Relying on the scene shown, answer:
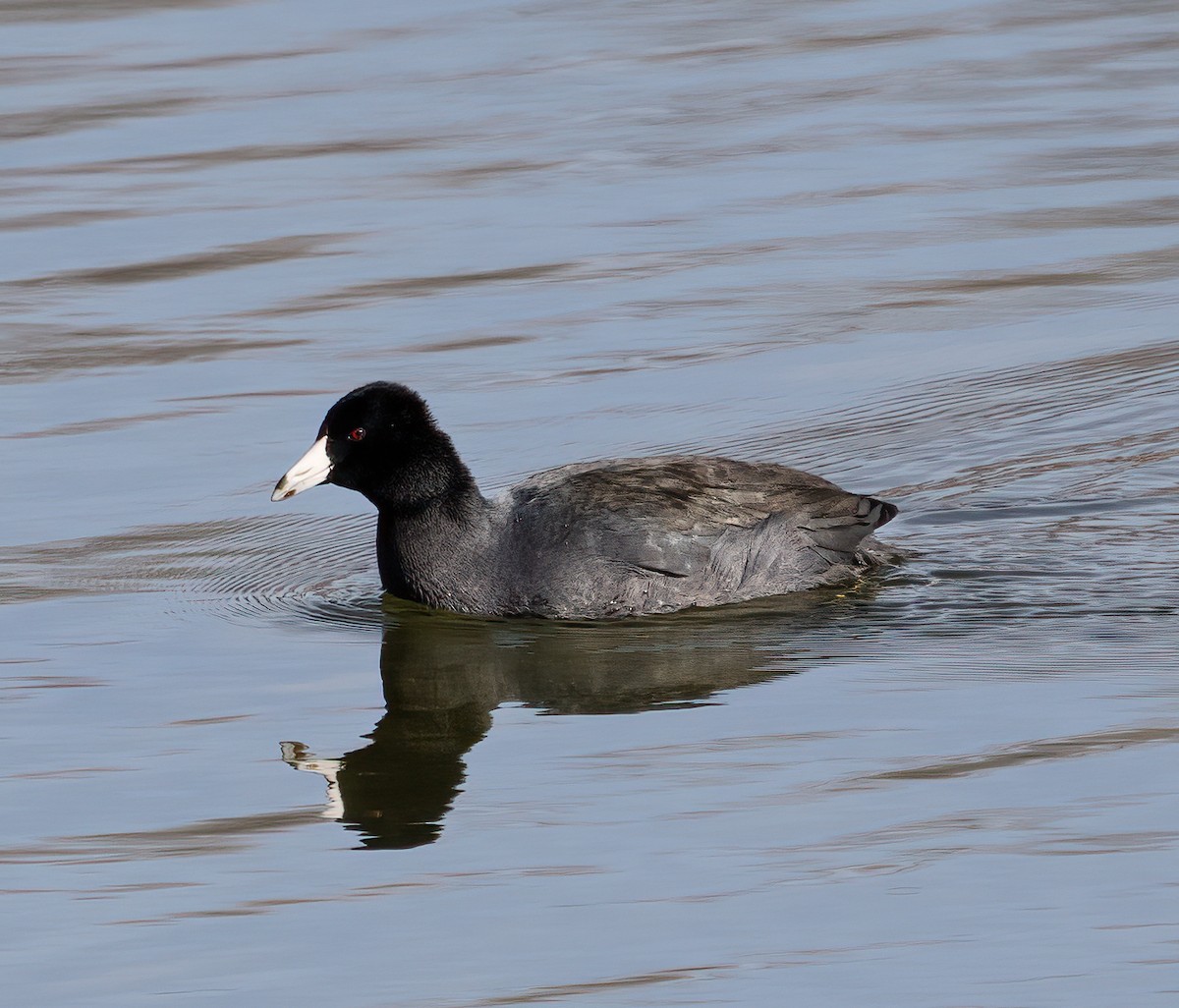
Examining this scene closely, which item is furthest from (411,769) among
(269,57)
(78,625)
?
(269,57)

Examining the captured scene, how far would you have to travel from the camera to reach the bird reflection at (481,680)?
6086 millimetres

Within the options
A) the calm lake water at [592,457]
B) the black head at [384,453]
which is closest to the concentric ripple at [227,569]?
the calm lake water at [592,457]

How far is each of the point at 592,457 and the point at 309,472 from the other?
1891 mm

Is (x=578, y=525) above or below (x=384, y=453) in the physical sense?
below

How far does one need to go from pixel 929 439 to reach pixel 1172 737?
3762mm

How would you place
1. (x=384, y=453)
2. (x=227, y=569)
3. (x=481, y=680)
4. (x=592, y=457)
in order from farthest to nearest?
(x=592, y=457) < (x=227, y=569) < (x=384, y=453) < (x=481, y=680)

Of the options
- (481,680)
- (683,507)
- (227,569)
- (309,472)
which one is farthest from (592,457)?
(481,680)

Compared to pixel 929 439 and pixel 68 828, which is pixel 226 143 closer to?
pixel 929 439

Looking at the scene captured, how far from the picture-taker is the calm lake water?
5.13m

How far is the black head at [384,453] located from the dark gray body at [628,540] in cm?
10

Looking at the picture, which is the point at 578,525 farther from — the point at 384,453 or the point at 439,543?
the point at 384,453

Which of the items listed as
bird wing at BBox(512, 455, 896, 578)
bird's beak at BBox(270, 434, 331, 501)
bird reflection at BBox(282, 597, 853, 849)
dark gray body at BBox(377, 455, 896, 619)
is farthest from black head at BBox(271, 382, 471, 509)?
bird reflection at BBox(282, 597, 853, 849)

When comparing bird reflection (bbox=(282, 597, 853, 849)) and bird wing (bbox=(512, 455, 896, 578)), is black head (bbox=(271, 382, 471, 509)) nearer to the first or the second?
bird wing (bbox=(512, 455, 896, 578))

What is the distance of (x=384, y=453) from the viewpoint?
26.6ft
